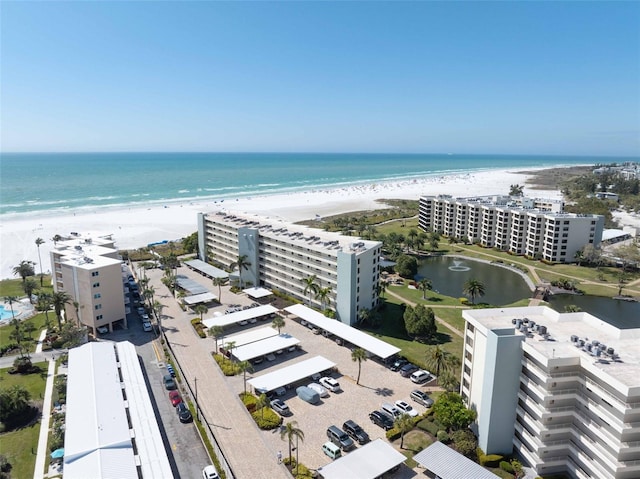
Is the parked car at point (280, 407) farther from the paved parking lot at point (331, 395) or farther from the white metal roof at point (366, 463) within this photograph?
the white metal roof at point (366, 463)

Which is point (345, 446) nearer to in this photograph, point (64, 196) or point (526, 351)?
point (526, 351)

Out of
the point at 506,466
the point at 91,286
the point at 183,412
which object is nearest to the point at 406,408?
the point at 506,466

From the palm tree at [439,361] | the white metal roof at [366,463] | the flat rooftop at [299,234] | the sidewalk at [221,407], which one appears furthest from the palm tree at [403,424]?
the flat rooftop at [299,234]

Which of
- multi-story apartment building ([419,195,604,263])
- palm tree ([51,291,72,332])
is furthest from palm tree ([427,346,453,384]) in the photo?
multi-story apartment building ([419,195,604,263])

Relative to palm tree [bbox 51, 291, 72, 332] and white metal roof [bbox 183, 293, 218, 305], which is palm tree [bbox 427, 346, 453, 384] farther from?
palm tree [bbox 51, 291, 72, 332]

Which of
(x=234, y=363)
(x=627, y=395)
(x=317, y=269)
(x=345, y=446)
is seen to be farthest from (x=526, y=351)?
(x=317, y=269)
